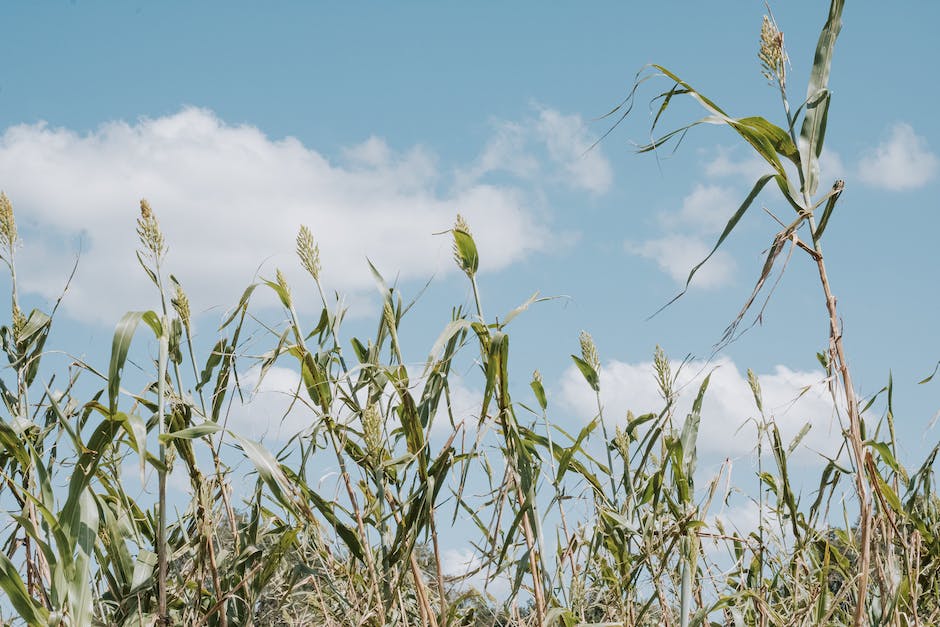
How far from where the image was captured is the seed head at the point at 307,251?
1.67m

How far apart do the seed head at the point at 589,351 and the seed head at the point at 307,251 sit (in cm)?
73

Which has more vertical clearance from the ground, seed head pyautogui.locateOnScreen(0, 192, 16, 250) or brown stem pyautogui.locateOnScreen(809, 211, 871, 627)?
seed head pyautogui.locateOnScreen(0, 192, 16, 250)

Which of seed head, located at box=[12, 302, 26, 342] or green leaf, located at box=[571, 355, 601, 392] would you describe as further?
green leaf, located at box=[571, 355, 601, 392]

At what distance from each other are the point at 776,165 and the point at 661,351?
2.95ft

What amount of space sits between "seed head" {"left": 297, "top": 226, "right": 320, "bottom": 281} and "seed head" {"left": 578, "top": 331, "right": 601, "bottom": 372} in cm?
73

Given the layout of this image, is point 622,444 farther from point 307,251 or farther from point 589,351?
point 307,251

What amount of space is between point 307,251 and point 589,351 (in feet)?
2.51

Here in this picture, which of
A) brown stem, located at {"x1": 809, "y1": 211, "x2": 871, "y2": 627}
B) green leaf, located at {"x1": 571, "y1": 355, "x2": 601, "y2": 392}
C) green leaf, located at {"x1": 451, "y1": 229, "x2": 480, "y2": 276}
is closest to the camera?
brown stem, located at {"x1": 809, "y1": 211, "x2": 871, "y2": 627}

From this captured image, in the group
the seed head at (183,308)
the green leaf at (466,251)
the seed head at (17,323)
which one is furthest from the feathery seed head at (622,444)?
the seed head at (17,323)

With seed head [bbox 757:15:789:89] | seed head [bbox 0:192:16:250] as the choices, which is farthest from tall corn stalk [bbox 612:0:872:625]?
seed head [bbox 0:192:16:250]

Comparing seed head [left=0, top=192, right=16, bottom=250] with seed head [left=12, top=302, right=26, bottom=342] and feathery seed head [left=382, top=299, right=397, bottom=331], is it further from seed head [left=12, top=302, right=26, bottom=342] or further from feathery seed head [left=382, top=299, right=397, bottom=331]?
feathery seed head [left=382, top=299, right=397, bottom=331]

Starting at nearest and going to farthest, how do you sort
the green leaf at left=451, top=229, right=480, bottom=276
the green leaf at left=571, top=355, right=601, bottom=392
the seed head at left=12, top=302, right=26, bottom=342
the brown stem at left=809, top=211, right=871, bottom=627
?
the brown stem at left=809, top=211, right=871, bottom=627 → the green leaf at left=451, top=229, right=480, bottom=276 → the seed head at left=12, top=302, right=26, bottom=342 → the green leaf at left=571, top=355, right=601, bottom=392

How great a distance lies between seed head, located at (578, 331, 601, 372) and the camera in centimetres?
200

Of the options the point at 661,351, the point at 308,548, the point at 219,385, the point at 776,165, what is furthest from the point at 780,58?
the point at 308,548
